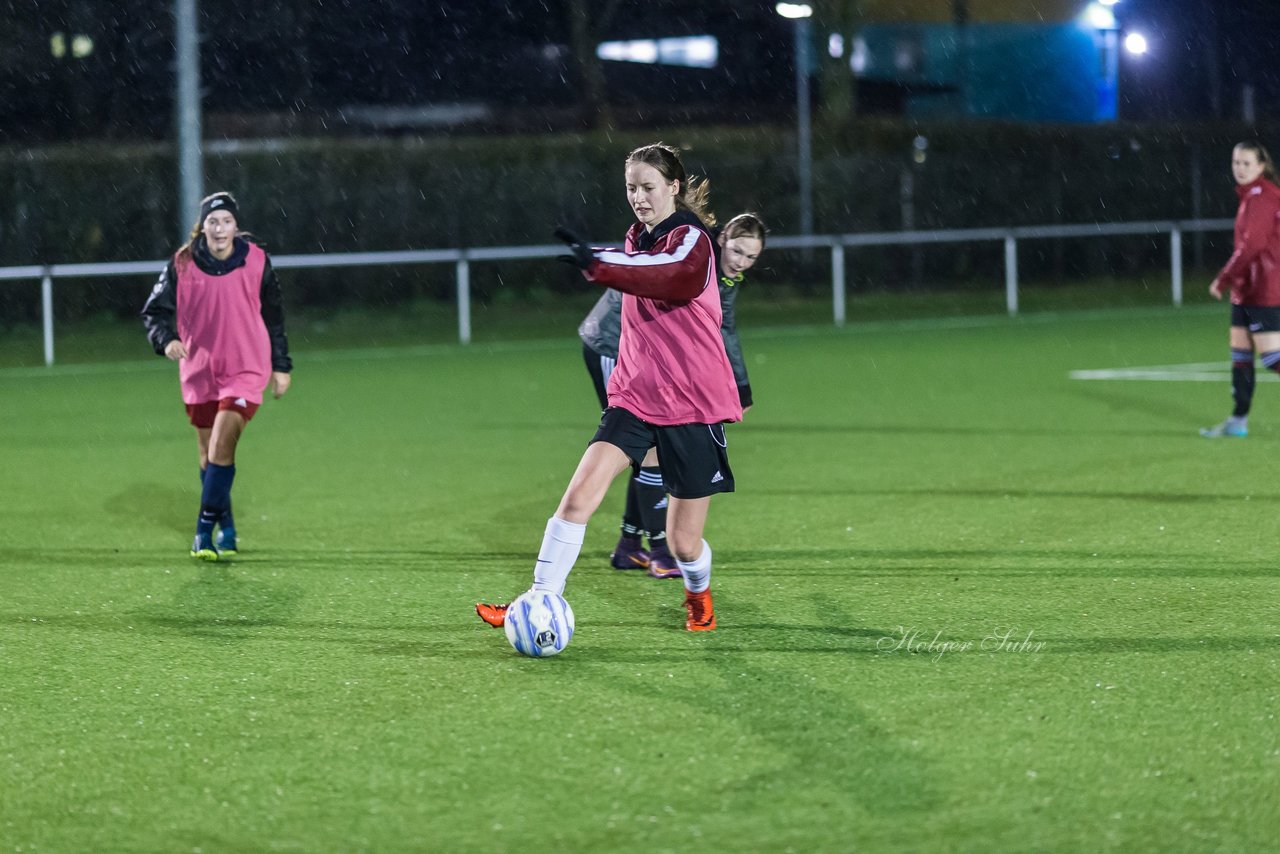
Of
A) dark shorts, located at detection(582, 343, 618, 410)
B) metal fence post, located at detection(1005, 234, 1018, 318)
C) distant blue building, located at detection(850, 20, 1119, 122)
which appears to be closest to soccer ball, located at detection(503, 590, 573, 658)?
dark shorts, located at detection(582, 343, 618, 410)

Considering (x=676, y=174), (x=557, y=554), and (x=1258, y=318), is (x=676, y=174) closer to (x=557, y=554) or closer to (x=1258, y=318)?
(x=557, y=554)

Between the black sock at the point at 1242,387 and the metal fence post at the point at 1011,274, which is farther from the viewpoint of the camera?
the metal fence post at the point at 1011,274

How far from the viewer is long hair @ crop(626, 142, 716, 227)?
585 centimetres

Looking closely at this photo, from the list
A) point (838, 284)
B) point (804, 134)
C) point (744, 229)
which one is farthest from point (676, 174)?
point (804, 134)

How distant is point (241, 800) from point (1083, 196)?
29209 millimetres

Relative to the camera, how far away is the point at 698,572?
6.27 m

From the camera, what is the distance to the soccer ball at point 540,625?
5.87 meters

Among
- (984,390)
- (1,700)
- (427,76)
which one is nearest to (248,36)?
(427,76)

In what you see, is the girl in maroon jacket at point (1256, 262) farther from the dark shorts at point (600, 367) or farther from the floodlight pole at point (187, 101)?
the floodlight pole at point (187, 101)

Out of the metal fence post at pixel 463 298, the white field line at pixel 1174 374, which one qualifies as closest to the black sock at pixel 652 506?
the white field line at pixel 1174 374

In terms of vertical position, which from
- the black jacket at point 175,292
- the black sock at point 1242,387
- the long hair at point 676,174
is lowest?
the black sock at point 1242,387

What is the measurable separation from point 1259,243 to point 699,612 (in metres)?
6.44

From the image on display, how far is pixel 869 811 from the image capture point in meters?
4.27
